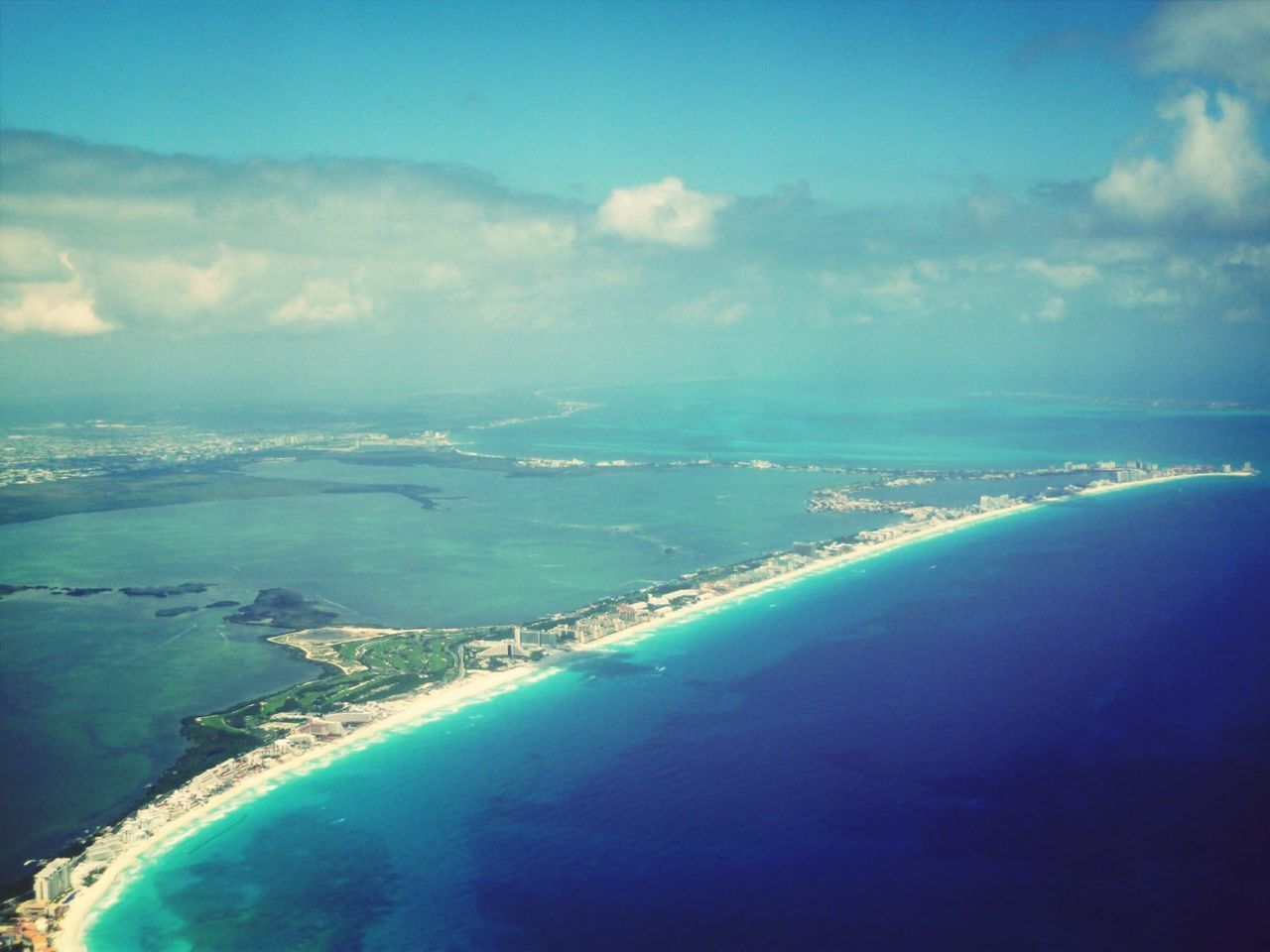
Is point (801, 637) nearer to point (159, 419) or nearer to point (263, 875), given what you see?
point (263, 875)

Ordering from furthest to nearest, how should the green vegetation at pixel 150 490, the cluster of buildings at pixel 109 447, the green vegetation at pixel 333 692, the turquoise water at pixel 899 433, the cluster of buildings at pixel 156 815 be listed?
the turquoise water at pixel 899 433 < the cluster of buildings at pixel 109 447 < the green vegetation at pixel 150 490 < the green vegetation at pixel 333 692 < the cluster of buildings at pixel 156 815

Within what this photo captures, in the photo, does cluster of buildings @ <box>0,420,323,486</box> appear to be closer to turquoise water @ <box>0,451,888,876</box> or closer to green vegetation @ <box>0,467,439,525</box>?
green vegetation @ <box>0,467,439,525</box>

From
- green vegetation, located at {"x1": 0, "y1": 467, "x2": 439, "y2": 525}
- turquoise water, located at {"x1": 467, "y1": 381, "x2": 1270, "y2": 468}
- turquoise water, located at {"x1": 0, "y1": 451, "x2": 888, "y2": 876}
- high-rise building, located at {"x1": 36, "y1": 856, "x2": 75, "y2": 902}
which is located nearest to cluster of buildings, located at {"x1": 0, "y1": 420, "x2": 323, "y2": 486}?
green vegetation, located at {"x1": 0, "y1": 467, "x2": 439, "y2": 525}

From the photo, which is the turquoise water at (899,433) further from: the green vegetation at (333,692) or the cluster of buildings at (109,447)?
the green vegetation at (333,692)

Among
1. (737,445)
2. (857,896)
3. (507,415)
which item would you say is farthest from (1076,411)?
(857,896)

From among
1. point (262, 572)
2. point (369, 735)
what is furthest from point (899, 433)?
point (369, 735)

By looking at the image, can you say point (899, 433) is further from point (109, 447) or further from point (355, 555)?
point (109, 447)

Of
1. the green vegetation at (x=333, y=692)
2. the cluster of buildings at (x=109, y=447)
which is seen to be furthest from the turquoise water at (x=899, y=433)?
the green vegetation at (x=333, y=692)
